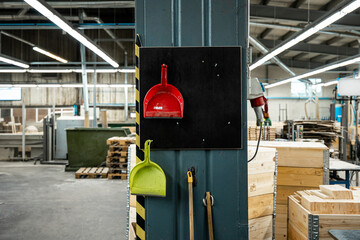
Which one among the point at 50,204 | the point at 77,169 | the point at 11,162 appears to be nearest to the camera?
the point at 50,204

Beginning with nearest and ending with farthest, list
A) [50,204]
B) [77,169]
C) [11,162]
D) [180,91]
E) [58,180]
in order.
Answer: [180,91] < [50,204] < [58,180] < [77,169] < [11,162]

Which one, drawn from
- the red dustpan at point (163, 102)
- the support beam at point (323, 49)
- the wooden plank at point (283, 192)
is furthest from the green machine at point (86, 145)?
the support beam at point (323, 49)

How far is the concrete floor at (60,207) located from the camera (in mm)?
4691

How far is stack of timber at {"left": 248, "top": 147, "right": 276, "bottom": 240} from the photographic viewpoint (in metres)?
3.27

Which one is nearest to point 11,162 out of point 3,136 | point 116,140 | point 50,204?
point 3,136

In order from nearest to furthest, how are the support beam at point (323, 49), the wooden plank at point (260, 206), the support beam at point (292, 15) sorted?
the wooden plank at point (260, 206) → the support beam at point (292, 15) → the support beam at point (323, 49)

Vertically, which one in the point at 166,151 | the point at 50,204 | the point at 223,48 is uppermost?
the point at 223,48

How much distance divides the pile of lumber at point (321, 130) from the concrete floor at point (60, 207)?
20.9 ft

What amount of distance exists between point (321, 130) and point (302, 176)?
626 cm

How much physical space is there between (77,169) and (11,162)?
12.8ft

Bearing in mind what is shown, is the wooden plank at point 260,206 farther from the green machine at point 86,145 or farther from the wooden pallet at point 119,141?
the green machine at point 86,145

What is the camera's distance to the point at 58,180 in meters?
8.53

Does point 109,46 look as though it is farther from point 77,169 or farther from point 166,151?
point 166,151

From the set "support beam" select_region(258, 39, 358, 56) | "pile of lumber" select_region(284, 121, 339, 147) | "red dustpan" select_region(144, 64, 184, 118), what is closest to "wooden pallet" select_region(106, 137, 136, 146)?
"pile of lumber" select_region(284, 121, 339, 147)
